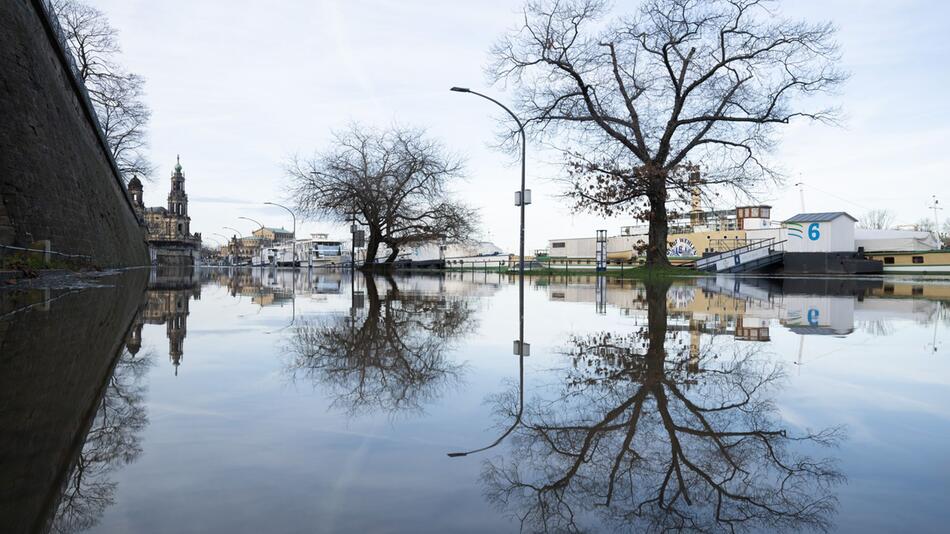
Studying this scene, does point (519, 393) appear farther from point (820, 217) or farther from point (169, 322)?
point (820, 217)

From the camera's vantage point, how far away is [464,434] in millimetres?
3479

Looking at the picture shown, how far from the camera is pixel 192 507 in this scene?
2383 millimetres

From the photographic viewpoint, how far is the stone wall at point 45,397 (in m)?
2.40

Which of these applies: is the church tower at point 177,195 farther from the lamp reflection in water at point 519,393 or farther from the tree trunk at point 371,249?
the lamp reflection in water at point 519,393

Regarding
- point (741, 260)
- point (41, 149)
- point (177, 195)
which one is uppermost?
point (177, 195)

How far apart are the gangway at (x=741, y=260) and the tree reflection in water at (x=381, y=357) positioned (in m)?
28.3

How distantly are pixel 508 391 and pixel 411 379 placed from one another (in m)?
0.85

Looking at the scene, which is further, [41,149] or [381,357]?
[41,149]

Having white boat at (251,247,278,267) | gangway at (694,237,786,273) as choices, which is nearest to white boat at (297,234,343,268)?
white boat at (251,247,278,267)

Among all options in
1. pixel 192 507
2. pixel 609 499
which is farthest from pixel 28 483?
pixel 609 499

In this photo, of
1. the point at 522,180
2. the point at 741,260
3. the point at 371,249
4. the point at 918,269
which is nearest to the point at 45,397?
the point at 522,180

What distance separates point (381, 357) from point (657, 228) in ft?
82.8

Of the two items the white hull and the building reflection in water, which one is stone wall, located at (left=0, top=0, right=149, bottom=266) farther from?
the white hull

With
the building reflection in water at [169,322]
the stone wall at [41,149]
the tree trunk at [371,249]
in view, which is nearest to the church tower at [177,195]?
the tree trunk at [371,249]
